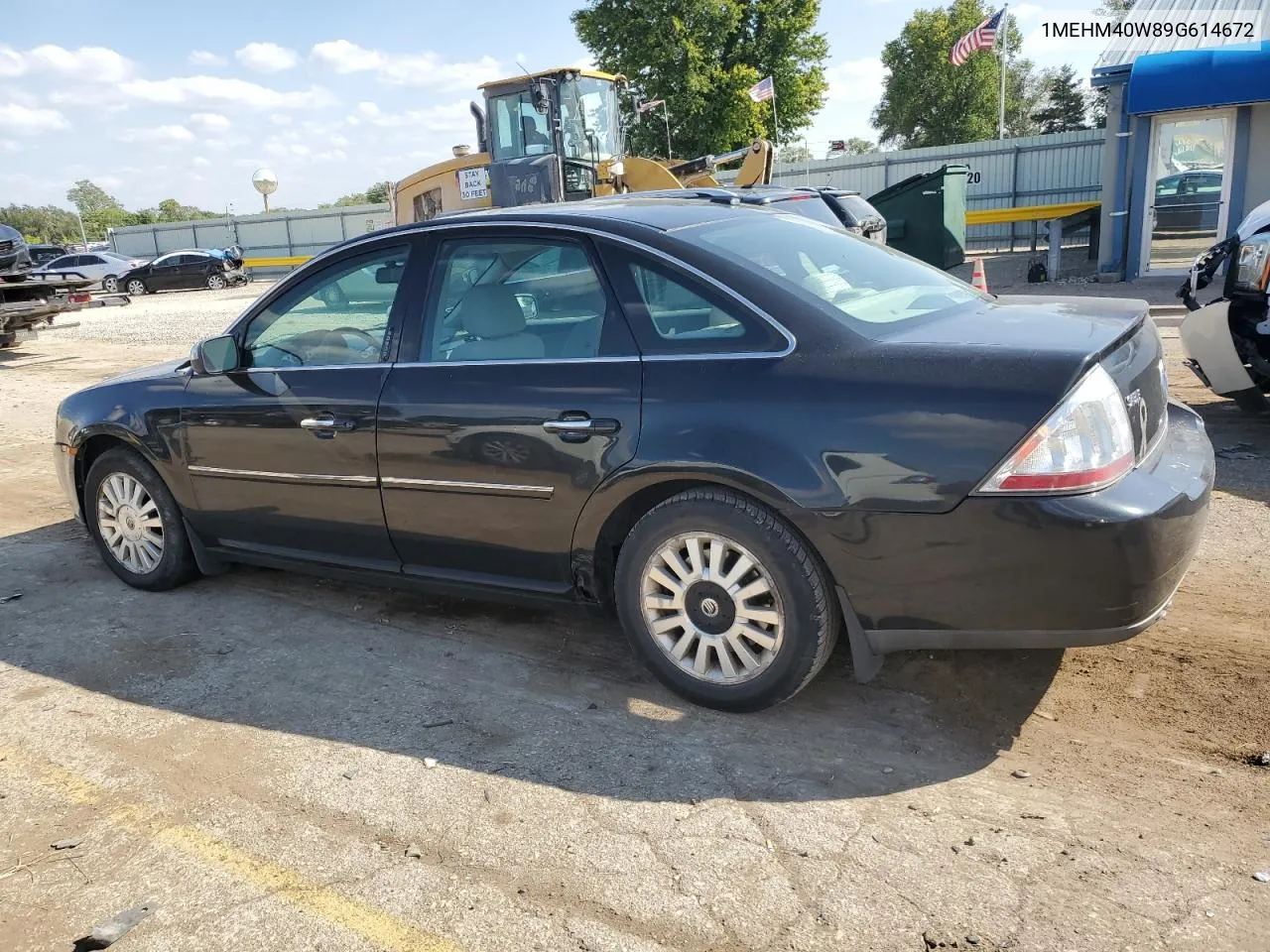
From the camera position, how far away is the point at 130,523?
16.5 ft

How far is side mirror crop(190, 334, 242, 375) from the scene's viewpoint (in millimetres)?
4473

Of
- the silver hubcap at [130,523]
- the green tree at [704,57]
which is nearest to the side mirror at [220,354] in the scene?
the silver hubcap at [130,523]

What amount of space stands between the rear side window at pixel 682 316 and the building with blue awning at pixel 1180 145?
1501 centimetres

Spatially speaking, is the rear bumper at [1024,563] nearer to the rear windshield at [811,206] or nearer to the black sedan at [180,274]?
the rear windshield at [811,206]

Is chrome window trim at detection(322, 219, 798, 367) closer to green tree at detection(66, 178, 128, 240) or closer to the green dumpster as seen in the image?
the green dumpster

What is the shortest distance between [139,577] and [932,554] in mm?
3967

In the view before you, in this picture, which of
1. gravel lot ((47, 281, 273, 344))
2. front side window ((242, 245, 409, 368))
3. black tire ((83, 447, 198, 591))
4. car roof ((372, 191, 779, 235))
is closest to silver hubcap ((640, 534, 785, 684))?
car roof ((372, 191, 779, 235))

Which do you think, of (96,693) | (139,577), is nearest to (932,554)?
(96,693)

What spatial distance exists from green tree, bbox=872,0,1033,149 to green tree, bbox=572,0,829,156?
14852 mm

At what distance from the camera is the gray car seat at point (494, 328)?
147 inches

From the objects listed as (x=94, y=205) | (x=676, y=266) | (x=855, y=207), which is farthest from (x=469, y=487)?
(x=94, y=205)

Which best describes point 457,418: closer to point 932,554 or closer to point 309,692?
point 309,692

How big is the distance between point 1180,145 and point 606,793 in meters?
16.8

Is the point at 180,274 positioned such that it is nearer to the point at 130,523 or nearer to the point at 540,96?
the point at 540,96
